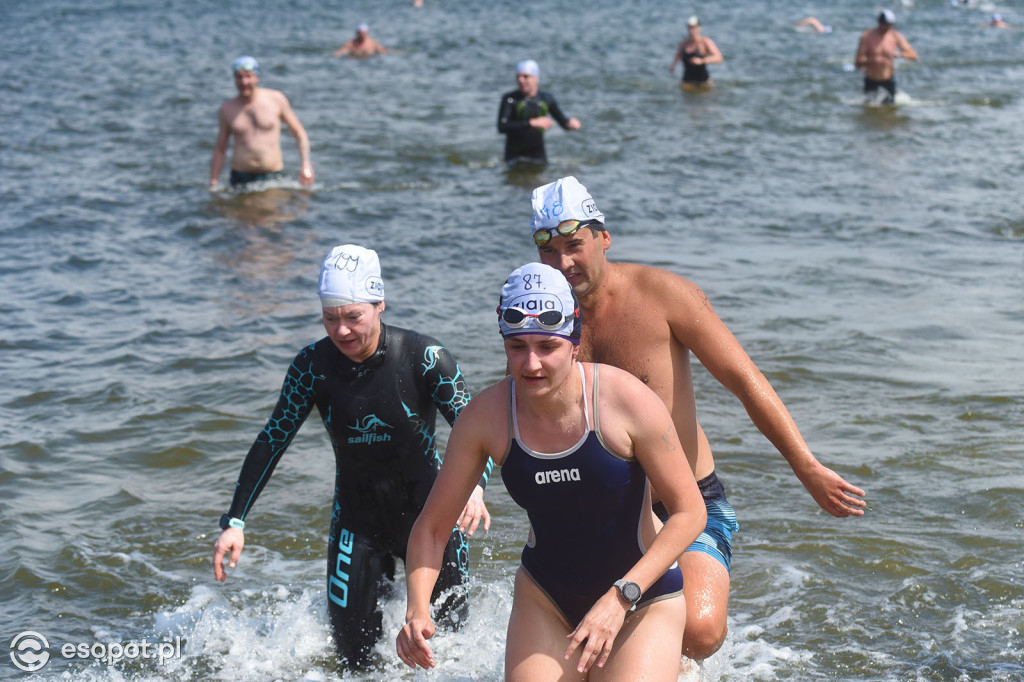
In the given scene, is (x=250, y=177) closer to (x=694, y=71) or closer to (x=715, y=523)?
(x=715, y=523)

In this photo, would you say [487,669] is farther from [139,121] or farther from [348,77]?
[348,77]

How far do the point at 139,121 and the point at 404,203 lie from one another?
7801 mm

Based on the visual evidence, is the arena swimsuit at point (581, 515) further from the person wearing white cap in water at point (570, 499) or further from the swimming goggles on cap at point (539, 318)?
the swimming goggles on cap at point (539, 318)

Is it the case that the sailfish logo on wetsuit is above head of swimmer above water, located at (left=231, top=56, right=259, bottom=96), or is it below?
below

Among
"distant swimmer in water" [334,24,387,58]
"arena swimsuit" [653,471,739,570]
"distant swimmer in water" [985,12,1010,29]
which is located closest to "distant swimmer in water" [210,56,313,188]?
"arena swimsuit" [653,471,739,570]

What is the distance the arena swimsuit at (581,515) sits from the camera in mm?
3656

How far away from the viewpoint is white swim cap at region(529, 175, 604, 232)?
4.22 metres

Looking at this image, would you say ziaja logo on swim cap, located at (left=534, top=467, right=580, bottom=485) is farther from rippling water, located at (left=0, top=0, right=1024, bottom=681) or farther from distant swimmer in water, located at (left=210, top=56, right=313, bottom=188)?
distant swimmer in water, located at (left=210, top=56, right=313, bottom=188)

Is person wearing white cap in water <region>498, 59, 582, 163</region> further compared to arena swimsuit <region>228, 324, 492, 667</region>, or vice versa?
person wearing white cap in water <region>498, 59, 582, 163</region>

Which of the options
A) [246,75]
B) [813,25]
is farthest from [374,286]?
[813,25]

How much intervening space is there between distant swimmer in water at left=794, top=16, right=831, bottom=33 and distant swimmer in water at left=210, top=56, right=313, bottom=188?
21035mm

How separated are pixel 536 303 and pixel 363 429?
62.0 inches

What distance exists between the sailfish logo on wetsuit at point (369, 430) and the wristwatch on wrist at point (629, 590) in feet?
5.58

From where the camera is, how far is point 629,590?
A: 348cm
